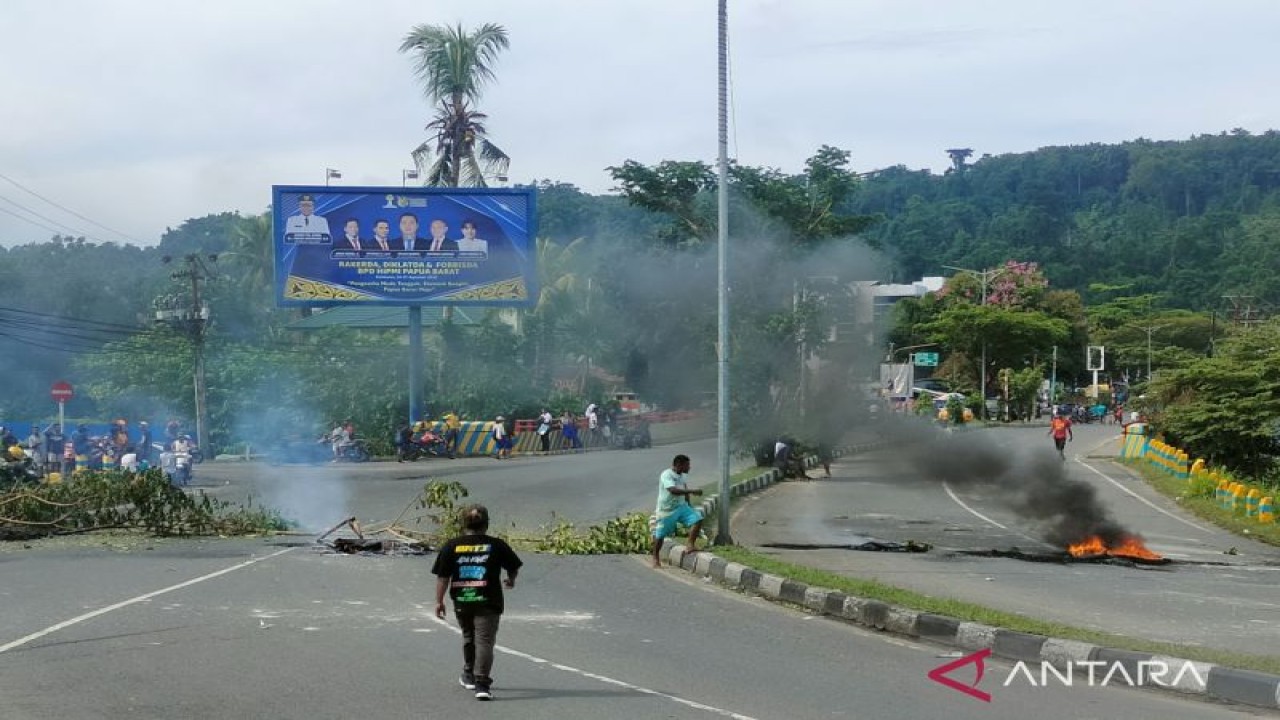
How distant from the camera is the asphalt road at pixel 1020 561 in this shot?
36.7 ft

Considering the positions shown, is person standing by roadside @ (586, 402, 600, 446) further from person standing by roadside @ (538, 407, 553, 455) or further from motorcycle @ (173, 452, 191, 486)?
motorcycle @ (173, 452, 191, 486)

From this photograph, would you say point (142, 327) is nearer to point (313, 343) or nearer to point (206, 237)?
point (313, 343)

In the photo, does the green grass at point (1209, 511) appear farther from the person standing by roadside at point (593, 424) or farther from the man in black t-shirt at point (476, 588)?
the person standing by roadside at point (593, 424)

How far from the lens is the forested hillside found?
11106 cm

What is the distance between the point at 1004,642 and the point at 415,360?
1168 inches

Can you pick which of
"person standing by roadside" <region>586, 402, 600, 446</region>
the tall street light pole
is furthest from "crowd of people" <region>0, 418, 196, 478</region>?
the tall street light pole

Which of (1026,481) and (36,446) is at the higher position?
(36,446)

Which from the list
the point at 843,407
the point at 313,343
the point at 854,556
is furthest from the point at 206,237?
the point at 854,556

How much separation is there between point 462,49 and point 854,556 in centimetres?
3064

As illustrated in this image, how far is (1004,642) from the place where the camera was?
9.55m

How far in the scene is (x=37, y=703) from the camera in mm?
7391

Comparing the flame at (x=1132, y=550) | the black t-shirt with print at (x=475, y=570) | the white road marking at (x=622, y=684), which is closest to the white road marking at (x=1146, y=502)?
the flame at (x=1132, y=550)

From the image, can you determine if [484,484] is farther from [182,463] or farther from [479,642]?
[479,642]

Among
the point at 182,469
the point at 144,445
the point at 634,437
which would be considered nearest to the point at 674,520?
the point at 182,469
